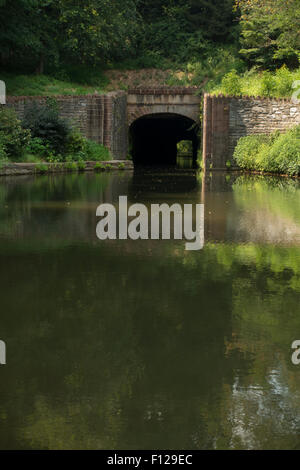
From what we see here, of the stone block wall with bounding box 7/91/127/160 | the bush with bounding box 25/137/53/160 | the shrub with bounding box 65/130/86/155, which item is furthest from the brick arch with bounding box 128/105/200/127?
the bush with bounding box 25/137/53/160

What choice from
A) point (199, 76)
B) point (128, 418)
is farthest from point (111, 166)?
point (128, 418)

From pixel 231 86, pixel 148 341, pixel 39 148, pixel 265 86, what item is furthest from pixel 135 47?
pixel 148 341

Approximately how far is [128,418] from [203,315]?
2.13 m

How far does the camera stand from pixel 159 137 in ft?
161

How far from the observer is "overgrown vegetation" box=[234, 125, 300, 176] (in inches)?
960

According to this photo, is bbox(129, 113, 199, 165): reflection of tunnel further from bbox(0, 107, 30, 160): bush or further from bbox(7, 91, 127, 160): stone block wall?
bbox(0, 107, 30, 160): bush

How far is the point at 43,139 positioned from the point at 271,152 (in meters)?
8.86

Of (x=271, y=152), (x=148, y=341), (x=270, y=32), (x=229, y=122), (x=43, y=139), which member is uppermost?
(x=270, y=32)

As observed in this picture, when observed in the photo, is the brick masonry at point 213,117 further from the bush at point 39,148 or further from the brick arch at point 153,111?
the bush at point 39,148

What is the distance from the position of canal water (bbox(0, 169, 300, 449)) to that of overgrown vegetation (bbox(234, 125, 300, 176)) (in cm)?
1483

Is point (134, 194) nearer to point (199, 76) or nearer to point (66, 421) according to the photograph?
point (66, 421)

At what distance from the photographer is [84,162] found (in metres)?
26.5

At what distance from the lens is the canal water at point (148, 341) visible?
3463 mm

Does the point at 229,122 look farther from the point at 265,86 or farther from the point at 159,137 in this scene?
the point at 159,137
